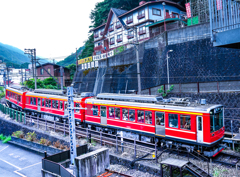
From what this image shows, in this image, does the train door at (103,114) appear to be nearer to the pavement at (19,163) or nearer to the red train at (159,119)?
the red train at (159,119)

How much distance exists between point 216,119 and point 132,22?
33.1m

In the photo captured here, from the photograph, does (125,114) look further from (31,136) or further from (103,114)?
(31,136)

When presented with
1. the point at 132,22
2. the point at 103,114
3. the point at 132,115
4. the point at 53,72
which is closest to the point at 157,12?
the point at 132,22

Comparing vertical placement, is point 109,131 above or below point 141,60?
below

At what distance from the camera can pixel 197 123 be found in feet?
→ 36.6

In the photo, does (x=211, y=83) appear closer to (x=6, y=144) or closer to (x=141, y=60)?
(x=141, y=60)

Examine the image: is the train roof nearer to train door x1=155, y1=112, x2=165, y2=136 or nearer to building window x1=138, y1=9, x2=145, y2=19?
train door x1=155, y1=112, x2=165, y2=136

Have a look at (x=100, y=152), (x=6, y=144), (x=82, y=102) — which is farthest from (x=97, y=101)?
(x=6, y=144)

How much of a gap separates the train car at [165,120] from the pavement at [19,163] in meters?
4.79

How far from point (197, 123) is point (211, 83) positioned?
1156cm

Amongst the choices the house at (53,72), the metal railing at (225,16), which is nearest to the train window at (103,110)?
the metal railing at (225,16)

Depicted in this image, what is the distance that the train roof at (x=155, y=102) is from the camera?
11547mm

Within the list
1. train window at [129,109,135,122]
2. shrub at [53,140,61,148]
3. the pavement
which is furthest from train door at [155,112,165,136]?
the pavement

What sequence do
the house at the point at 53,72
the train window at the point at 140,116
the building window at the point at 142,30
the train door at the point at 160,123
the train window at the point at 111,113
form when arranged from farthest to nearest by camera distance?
the house at the point at 53,72 → the building window at the point at 142,30 → the train window at the point at 111,113 → the train window at the point at 140,116 → the train door at the point at 160,123
